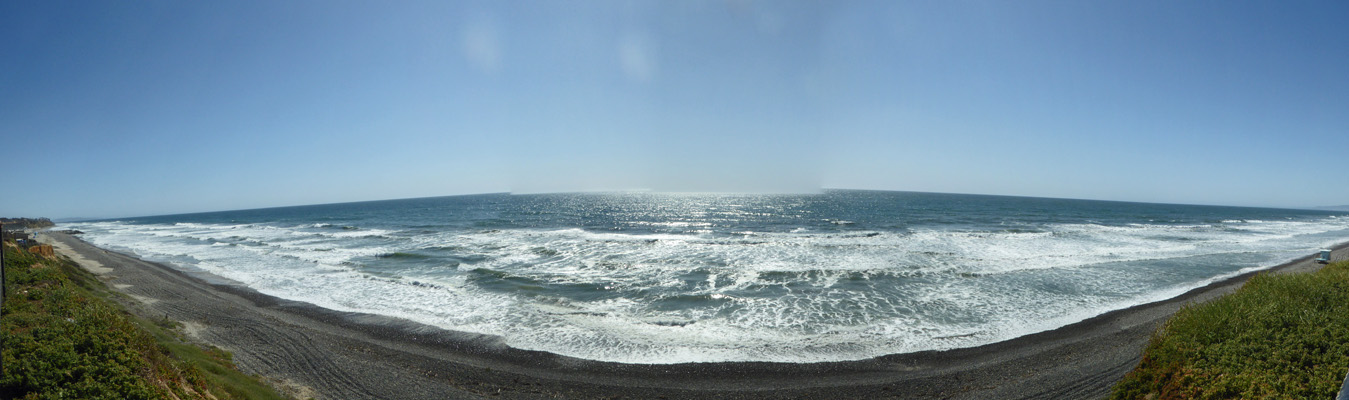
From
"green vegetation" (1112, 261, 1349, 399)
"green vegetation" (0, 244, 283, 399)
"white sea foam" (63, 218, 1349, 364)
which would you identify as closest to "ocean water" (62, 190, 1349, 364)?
"white sea foam" (63, 218, 1349, 364)

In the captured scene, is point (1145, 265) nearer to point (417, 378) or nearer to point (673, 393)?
point (673, 393)

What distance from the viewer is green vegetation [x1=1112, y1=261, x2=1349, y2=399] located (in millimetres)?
7336

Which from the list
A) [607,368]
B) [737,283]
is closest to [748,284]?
[737,283]

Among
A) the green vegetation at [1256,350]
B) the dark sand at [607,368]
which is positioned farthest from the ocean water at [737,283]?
the green vegetation at [1256,350]

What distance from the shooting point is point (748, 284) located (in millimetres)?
23953

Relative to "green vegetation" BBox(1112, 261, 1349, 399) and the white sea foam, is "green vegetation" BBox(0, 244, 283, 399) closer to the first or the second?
the white sea foam

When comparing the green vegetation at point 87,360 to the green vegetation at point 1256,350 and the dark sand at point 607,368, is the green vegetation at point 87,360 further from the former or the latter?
the green vegetation at point 1256,350

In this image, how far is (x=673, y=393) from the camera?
11.9m

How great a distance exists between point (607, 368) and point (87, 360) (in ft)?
31.3

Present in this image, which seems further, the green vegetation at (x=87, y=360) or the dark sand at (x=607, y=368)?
the dark sand at (x=607, y=368)

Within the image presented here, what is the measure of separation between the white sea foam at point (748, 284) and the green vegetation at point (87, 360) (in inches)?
276

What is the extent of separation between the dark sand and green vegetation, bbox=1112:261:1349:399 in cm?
244

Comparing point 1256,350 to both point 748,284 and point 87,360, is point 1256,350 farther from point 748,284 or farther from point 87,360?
point 87,360

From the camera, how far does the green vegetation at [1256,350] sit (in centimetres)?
734
